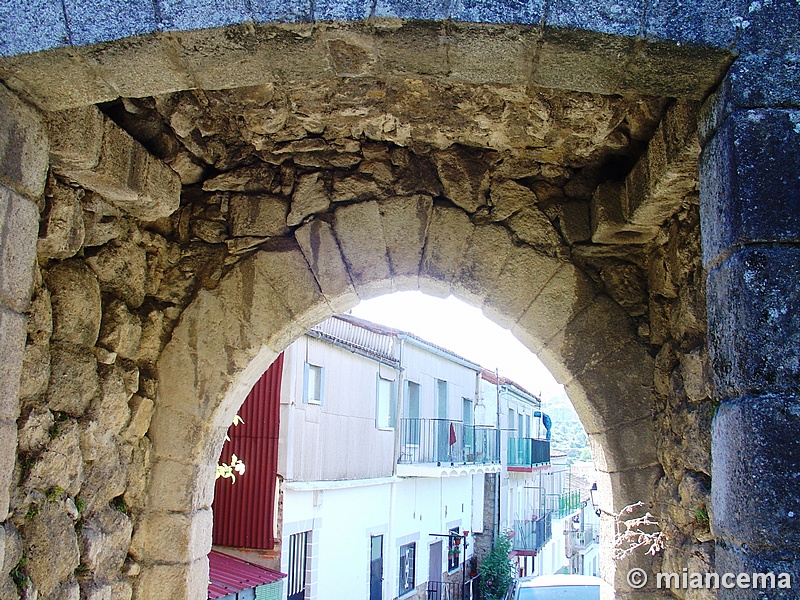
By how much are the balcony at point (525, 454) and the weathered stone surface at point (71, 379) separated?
13.3 m

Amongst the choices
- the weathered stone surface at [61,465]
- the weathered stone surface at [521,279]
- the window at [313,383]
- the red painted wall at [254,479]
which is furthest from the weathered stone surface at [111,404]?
the window at [313,383]

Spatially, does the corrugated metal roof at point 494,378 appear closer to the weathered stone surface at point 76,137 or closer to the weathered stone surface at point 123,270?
the weathered stone surface at point 123,270

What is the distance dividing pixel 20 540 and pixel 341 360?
640 cm

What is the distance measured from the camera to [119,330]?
2914 mm

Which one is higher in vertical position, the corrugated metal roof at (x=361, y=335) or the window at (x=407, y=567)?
the corrugated metal roof at (x=361, y=335)

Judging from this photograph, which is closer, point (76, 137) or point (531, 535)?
point (76, 137)

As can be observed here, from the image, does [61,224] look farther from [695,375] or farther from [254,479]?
[254,479]

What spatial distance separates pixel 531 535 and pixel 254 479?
11637mm

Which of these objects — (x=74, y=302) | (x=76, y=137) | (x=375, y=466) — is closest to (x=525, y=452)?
(x=375, y=466)

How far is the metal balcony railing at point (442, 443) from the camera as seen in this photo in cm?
1082

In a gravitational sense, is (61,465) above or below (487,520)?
above

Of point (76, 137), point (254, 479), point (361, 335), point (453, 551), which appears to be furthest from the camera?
point (453, 551)

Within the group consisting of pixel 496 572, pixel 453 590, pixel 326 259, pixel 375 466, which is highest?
pixel 326 259

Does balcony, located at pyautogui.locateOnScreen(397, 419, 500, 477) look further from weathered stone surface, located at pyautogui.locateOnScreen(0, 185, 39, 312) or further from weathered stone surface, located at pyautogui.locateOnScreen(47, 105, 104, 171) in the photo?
weathered stone surface, located at pyautogui.locateOnScreen(0, 185, 39, 312)
